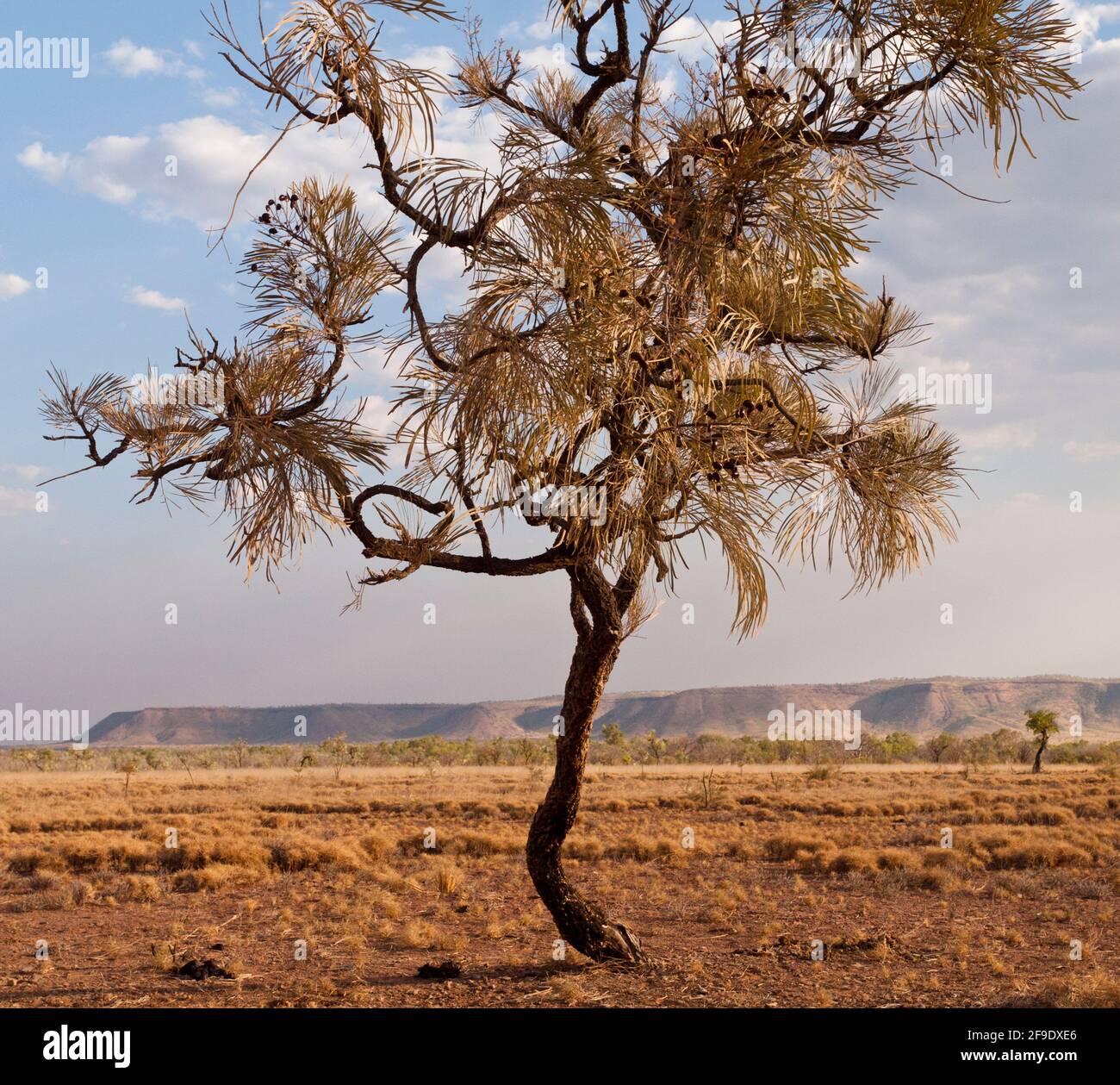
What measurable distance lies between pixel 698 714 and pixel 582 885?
12068 centimetres

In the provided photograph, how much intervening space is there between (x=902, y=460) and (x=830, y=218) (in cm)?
273

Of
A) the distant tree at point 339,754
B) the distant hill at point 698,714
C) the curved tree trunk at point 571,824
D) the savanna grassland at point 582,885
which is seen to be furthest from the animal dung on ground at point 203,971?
the distant hill at point 698,714

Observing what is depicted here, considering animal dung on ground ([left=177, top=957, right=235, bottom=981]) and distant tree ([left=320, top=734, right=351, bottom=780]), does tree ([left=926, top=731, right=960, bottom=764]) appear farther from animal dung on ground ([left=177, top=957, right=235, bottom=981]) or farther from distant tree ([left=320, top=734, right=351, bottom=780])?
animal dung on ground ([left=177, top=957, right=235, bottom=981])

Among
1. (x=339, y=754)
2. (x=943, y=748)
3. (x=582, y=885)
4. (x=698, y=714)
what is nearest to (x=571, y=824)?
(x=582, y=885)

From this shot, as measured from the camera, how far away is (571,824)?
6684 millimetres

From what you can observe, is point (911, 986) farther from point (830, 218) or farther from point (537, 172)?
point (537, 172)

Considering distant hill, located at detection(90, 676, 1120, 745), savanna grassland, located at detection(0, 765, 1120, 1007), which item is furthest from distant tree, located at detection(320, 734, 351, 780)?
distant hill, located at detection(90, 676, 1120, 745)

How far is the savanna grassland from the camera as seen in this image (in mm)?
6477

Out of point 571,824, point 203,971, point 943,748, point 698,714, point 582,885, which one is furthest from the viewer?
point 698,714

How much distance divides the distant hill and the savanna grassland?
329 feet

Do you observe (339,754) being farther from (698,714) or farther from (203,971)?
(698,714)

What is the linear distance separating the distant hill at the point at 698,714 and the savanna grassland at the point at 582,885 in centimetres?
10024

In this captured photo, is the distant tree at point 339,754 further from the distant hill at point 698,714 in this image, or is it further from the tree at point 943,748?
the distant hill at point 698,714
